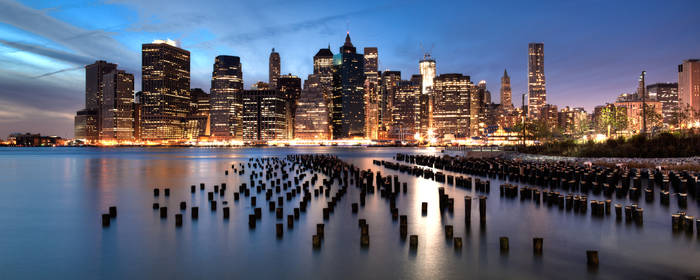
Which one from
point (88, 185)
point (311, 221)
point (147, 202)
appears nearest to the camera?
point (311, 221)

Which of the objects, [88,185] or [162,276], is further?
[88,185]

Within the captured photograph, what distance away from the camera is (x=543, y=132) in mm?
98750

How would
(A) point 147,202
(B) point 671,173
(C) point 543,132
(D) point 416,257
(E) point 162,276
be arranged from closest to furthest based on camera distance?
1. (E) point 162,276
2. (D) point 416,257
3. (A) point 147,202
4. (B) point 671,173
5. (C) point 543,132

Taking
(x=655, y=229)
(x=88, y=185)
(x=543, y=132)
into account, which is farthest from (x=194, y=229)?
(x=543, y=132)

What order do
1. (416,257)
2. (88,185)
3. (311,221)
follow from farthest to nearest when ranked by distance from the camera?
(88,185)
(311,221)
(416,257)

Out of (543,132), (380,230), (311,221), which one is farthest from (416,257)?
(543,132)

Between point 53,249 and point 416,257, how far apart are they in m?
13.0

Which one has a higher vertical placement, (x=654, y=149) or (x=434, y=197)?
(x=654, y=149)

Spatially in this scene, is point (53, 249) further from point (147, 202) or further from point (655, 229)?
point (655, 229)

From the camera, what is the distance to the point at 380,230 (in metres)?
18.4

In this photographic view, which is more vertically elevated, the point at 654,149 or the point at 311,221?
the point at 654,149

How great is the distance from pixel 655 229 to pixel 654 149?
2902cm

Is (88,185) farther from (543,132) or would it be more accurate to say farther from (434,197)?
(543,132)

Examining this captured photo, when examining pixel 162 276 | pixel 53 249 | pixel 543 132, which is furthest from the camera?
pixel 543 132
